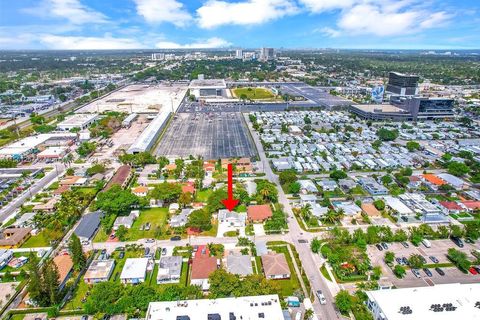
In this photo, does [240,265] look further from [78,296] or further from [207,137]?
[207,137]

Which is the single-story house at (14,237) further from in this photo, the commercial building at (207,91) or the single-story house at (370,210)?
the commercial building at (207,91)

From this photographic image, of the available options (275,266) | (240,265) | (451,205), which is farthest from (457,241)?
(240,265)

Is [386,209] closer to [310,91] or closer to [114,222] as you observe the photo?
[114,222]

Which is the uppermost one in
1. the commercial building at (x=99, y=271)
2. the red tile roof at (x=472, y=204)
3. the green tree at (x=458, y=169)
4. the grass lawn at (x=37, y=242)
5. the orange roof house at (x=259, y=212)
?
the green tree at (x=458, y=169)

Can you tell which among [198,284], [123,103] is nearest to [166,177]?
[198,284]

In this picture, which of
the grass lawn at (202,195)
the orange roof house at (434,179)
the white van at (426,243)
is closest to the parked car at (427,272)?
the white van at (426,243)

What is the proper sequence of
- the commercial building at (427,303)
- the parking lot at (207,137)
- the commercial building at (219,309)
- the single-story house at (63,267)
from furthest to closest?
the parking lot at (207,137), the single-story house at (63,267), the commercial building at (427,303), the commercial building at (219,309)
